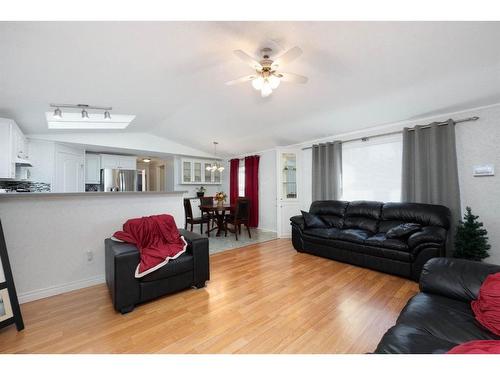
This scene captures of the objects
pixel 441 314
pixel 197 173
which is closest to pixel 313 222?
pixel 441 314

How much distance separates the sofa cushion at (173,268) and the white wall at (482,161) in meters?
3.94

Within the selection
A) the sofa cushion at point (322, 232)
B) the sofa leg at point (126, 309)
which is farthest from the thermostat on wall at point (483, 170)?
the sofa leg at point (126, 309)

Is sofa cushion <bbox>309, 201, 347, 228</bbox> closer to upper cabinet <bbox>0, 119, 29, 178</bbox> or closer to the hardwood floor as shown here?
the hardwood floor

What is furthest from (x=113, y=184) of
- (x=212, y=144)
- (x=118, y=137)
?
(x=212, y=144)

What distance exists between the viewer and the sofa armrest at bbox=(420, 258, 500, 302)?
54.9 inches

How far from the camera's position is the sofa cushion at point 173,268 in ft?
6.83

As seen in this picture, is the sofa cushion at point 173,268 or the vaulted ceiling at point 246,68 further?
the sofa cushion at point 173,268

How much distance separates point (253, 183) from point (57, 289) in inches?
181

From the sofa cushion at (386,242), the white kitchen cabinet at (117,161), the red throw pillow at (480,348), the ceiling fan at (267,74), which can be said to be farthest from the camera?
the white kitchen cabinet at (117,161)

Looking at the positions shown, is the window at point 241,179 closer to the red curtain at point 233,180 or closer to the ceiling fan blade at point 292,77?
the red curtain at point 233,180

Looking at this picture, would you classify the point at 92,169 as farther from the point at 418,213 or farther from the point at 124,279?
the point at 418,213

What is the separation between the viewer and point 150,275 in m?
2.07

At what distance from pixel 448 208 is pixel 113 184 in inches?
270

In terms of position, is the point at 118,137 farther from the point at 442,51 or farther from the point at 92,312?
the point at 442,51
